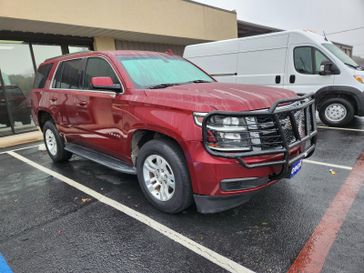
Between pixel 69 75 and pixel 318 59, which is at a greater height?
pixel 69 75

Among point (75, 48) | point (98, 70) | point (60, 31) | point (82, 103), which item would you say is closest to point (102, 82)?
point (98, 70)

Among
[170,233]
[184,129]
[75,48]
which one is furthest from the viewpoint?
[75,48]

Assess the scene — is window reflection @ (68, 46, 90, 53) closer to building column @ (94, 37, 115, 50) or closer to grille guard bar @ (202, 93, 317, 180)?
building column @ (94, 37, 115, 50)

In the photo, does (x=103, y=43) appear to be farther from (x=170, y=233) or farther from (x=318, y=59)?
(x=170, y=233)

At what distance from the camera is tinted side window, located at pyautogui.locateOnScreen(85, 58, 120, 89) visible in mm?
3863

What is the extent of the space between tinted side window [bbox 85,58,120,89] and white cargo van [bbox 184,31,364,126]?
5.54m

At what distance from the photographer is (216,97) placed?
2.87 metres

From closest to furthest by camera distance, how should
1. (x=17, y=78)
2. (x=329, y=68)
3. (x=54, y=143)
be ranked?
(x=54, y=143) → (x=329, y=68) → (x=17, y=78)

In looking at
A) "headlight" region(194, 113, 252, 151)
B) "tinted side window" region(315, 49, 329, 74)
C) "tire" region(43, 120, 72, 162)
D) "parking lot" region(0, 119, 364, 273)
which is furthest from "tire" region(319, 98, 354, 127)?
"tire" region(43, 120, 72, 162)

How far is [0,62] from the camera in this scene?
28.6ft

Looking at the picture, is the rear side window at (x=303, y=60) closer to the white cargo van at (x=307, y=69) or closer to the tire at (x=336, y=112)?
the white cargo van at (x=307, y=69)

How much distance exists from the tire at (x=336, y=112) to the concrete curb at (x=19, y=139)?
7.94 metres

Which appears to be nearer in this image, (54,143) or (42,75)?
(54,143)

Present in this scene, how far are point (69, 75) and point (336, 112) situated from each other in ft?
21.2
